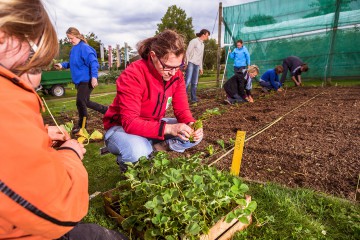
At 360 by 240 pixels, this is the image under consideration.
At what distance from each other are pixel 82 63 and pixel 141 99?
257 centimetres

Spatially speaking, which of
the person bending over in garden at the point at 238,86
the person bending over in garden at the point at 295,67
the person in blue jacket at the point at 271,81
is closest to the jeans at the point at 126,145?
the person bending over in garden at the point at 238,86

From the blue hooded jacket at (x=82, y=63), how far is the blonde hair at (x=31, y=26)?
3.54 meters

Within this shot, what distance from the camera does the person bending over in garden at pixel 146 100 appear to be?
2.02 m

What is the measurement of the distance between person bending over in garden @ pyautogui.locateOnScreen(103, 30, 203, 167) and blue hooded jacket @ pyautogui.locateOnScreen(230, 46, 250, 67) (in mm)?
6989

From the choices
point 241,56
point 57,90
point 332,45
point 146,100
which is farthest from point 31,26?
point 57,90

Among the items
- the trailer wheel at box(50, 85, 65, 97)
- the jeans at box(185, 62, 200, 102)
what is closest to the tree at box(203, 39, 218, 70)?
the trailer wheel at box(50, 85, 65, 97)

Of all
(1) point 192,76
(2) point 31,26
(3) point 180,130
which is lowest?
(3) point 180,130

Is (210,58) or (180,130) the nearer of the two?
(180,130)

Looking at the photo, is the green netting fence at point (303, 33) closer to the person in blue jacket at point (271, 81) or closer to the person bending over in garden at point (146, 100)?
the person in blue jacket at point (271, 81)

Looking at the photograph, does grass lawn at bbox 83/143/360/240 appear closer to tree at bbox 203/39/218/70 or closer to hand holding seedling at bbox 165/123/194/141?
hand holding seedling at bbox 165/123/194/141

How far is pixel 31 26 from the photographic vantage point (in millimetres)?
857

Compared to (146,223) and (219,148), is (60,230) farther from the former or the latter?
(219,148)

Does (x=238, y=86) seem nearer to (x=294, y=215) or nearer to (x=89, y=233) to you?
(x=294, y=215)

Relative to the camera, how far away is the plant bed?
1.40 meters
